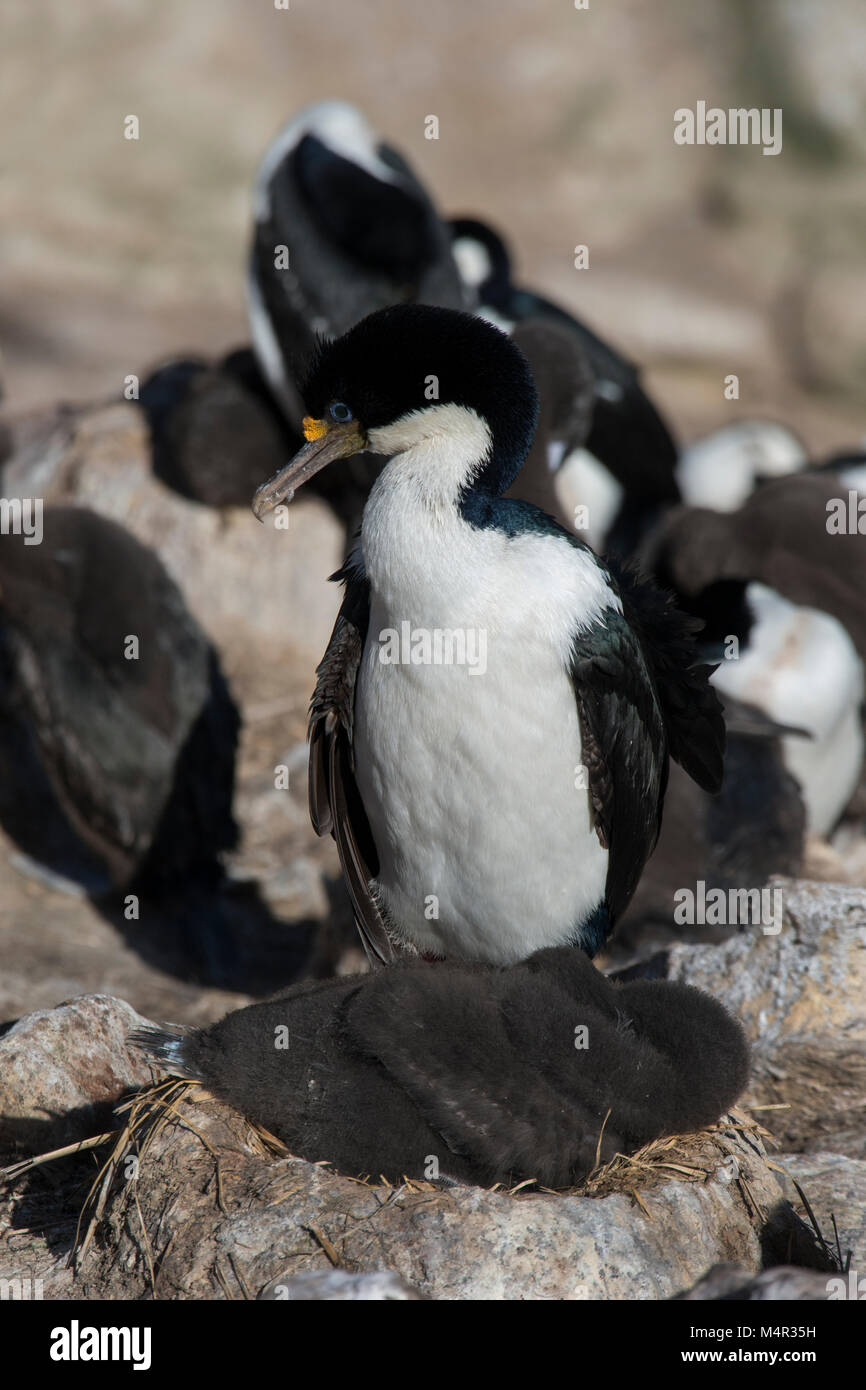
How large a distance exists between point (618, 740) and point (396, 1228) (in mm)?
1419

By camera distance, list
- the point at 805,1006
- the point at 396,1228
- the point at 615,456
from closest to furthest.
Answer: the point at 396,1228 < the point at 805,1006 < the point at 615,456

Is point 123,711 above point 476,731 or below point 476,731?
above

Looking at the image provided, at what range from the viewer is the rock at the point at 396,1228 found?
129 inches

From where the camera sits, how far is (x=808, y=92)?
65.6 ft

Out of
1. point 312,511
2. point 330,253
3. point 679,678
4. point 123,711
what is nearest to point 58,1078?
point 679,678

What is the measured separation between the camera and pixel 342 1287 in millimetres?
3010

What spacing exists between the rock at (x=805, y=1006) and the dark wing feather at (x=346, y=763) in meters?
1.08

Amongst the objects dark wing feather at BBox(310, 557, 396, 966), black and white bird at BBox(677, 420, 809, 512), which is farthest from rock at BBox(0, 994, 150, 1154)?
black and white bird at BBox(677, 420, 809, 512)

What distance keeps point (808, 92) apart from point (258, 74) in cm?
704

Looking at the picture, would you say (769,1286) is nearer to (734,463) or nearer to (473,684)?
(473,684)

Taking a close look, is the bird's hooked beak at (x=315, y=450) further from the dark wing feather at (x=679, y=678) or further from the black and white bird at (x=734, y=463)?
the black and white bird at (x=734, y=463)

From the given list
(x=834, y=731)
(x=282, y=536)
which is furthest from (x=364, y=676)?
(x=282, y=536)

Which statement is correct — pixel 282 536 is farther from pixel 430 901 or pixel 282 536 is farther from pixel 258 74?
pixel 258 74

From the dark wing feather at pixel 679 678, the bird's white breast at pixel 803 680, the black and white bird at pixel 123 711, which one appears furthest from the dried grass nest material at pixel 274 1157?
the bird's white breast at pixel 803 680
